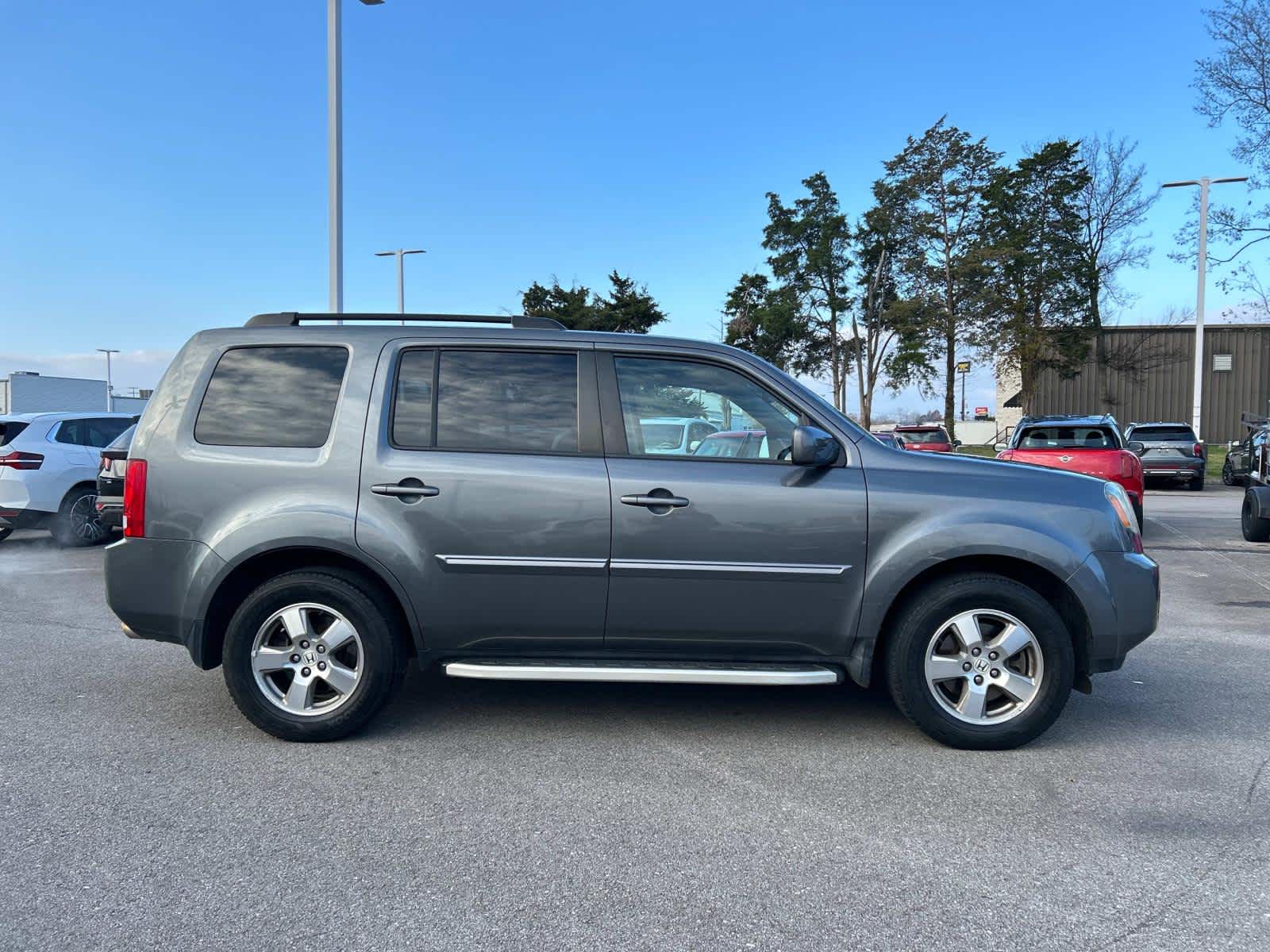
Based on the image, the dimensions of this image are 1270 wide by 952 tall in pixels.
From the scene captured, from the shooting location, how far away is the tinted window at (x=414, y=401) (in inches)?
173

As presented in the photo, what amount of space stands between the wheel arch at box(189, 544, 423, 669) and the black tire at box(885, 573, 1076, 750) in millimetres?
2237

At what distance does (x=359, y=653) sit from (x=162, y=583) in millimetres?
967

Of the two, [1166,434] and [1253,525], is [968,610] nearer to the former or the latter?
[1253,525]

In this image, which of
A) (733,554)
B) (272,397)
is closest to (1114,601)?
Answer: (733,554)

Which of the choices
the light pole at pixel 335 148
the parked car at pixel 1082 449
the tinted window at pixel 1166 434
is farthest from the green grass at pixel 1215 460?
the light pole at pixel 335 148

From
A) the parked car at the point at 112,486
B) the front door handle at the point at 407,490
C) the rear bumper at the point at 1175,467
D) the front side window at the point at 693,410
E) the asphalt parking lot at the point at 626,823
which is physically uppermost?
the front side window at the point at 693,410

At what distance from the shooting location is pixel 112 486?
7906 millimetres

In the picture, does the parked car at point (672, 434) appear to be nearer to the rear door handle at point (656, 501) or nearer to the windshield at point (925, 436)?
the rear door handle at point (656, 501)

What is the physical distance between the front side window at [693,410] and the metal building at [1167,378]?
138 ft

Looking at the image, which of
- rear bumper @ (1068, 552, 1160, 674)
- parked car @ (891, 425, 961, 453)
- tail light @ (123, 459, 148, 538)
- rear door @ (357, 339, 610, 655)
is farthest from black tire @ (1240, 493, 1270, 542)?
tail light @ (123, 459, 148, 538)

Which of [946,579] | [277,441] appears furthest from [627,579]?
[277,441]

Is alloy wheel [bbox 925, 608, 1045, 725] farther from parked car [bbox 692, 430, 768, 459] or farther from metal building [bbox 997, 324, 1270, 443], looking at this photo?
metal building [bbox 997, 324, 1270, 443]

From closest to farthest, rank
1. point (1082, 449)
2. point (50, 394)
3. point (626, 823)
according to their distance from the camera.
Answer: point (626, 823)
point (1082, 449)
point (50, 394)

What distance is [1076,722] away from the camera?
4754 millimetres
